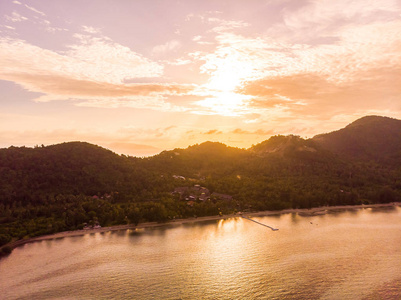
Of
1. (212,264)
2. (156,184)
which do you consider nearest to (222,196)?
(156,184)

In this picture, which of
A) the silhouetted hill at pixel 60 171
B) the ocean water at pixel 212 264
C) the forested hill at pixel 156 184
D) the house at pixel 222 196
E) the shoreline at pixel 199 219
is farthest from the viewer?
the house at pixel 222 196

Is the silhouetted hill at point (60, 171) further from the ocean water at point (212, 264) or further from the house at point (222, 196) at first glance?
the house at point (222, 196)

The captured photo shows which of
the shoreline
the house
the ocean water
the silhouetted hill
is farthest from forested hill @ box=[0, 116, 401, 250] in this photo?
the ocean water

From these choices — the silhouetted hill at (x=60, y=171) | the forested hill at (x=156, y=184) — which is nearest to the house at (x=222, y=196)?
the forested hill at (x=156, y=184)

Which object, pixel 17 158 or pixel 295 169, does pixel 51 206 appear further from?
pixel 295 169

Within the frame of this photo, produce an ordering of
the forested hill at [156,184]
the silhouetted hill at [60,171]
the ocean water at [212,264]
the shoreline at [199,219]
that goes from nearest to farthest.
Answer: the ocean water at [212,264] < the shoreline at [199,219] < the forested hill at [156,184] < the silhouetted hill at [60,171]

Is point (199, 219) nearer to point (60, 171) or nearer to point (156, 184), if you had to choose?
point (156, 184)
